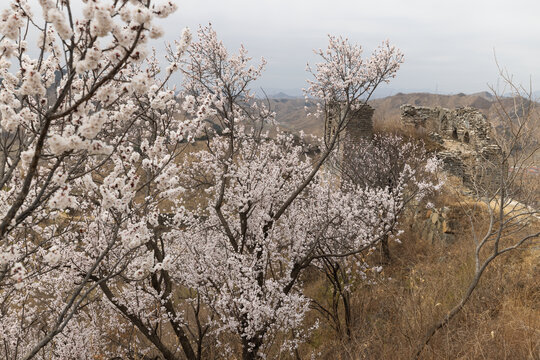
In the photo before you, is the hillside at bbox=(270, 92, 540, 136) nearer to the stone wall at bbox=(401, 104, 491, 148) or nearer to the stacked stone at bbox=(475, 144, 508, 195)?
the stone wall at bbox=(401, 104, 491, 148)

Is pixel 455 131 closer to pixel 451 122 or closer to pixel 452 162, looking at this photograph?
pixel 451 122

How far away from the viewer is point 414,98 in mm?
100438

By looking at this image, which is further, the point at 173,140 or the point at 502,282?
the point at 502,282

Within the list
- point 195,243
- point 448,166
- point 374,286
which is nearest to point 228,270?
point 195,243

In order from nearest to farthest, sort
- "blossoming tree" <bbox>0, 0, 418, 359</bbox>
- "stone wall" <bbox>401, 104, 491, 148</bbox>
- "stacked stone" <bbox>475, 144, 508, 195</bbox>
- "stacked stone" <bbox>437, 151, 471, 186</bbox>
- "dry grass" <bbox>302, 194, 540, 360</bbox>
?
"blossoming tree" <bbox>0, 0, 418, 359</bbox> < "dry grass" <bbox>302, 194, 540, 360</bbox> < "stacked stone" <bbox>475, 144, 508, 195</bbox> < "stacked stone" <bbox>437, 151, 471, 186</bbox> < "stone wall" <bbox>401, 104, 491, 148</bbox>

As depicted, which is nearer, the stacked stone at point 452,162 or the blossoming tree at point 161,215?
the blossoming tree at point 161,215

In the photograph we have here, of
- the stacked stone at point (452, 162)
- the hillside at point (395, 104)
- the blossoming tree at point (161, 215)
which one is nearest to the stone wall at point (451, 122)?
the stacked stone at point (452, 162)

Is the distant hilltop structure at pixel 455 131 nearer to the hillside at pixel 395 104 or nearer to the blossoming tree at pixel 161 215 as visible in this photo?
the blossoming tree at pixel 161 215

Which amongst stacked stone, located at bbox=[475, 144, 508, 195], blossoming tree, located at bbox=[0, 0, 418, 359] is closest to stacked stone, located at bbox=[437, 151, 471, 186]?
stacked stone, located at bbox=[475, 144, 508, 195]

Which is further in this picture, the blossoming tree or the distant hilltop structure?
the distant hilltop structure

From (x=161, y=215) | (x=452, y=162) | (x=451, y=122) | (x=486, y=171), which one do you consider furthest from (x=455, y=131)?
(x=161, y=215)

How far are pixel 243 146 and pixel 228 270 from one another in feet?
11.0

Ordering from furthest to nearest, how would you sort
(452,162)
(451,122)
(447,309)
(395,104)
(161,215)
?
(395,104), (451,122), (452,162), (161,215), (447,309)

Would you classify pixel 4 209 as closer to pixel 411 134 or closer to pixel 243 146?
pixel 243 146
